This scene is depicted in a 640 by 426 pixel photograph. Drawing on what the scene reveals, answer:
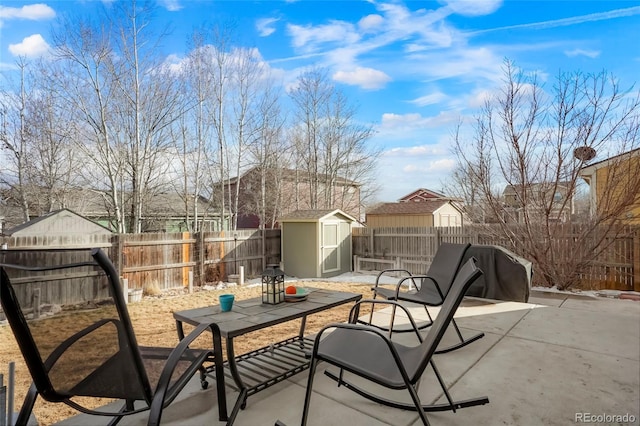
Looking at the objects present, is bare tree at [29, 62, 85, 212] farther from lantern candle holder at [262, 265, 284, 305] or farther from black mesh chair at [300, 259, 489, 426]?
black mesh chair at [300, 259, 489, 426]

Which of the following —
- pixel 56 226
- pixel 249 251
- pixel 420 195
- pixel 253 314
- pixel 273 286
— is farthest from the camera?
pixel 420 195

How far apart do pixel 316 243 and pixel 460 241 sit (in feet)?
11.7

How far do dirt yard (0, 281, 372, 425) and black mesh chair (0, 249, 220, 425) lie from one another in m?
0.07

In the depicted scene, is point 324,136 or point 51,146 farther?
point 324,136

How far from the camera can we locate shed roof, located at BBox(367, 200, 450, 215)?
16.7 m

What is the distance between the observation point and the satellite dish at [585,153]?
5809 mm

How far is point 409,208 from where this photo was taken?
17344 mm

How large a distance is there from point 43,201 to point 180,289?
11.4ft

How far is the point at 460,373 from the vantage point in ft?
8.11

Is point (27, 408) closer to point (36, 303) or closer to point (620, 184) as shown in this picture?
point (36, 303)

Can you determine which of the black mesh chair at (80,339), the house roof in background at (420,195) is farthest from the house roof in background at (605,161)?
the house roof in background at (420,195)

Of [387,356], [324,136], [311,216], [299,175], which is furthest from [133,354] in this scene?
[324,136]

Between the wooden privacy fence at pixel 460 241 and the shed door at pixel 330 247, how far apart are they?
67 centimetres

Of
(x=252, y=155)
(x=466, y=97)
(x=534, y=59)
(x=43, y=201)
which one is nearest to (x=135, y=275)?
(x=43, y=201)
